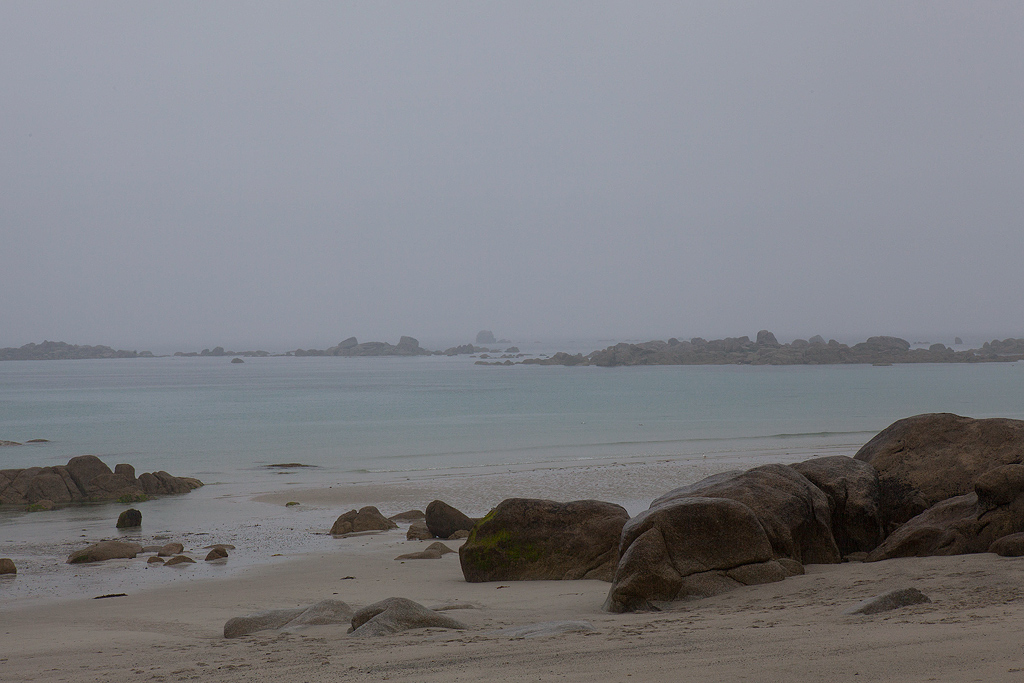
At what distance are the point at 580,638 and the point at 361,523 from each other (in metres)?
10.7

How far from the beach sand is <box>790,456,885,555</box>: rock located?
1020 mm

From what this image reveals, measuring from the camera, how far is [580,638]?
5586 millimetres

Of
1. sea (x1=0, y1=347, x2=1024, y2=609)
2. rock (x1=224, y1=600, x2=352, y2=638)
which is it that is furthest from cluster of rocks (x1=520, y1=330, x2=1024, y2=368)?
rock (x1=224, y1=600, x2=352, y2=638)

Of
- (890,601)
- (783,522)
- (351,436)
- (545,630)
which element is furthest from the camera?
(351,436)

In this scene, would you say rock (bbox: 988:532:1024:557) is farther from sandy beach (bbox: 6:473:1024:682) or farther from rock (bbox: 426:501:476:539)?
rock (bbox: 426:501:476:539)

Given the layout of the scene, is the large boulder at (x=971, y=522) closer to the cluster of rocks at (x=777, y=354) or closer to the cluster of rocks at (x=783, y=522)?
the cluster of rocks at (x=783, y=522)

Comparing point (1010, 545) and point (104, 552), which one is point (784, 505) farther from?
point (104, 552)

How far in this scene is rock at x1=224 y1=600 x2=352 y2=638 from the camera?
23.7 ft

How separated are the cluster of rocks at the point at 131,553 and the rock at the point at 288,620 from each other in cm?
573

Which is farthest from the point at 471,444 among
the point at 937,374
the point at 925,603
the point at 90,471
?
the point at 937,374

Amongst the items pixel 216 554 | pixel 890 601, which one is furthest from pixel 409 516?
pixel 890 601

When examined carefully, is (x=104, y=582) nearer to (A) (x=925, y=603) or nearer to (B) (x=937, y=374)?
(A) (x=925, y=603)

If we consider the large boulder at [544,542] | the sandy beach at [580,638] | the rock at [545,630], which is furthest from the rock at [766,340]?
the rock at [545,630]

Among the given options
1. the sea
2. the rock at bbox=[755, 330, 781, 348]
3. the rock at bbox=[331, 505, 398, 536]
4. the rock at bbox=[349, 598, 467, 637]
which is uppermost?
the rock at bbox=[755, 330, 781, 348]
